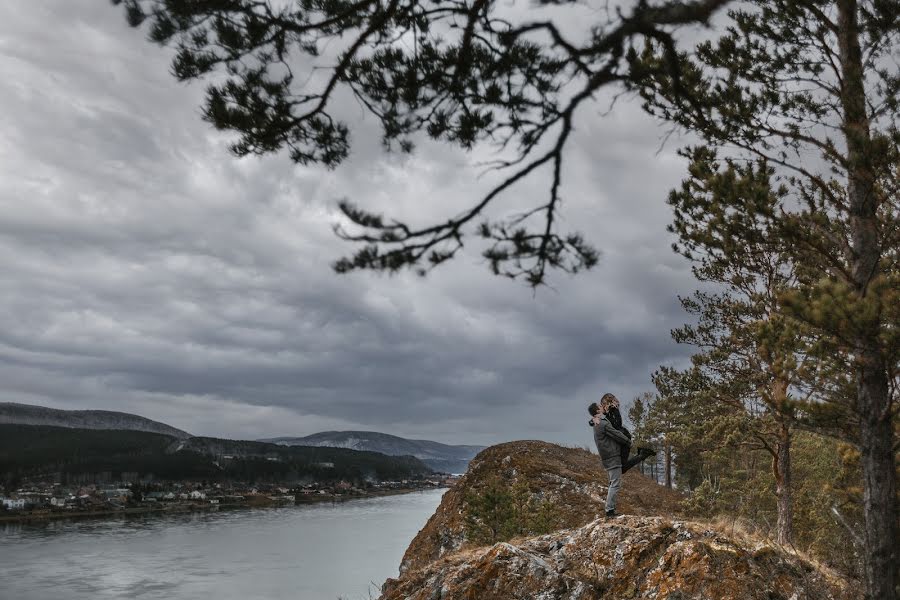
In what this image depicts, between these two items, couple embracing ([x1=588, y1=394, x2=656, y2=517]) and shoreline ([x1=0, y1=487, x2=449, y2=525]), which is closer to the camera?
couple embracing ([x1=588, y1=394, x2=656, y2=517])

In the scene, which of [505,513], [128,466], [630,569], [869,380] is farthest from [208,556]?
[128,466]

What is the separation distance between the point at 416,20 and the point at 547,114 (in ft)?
4.03

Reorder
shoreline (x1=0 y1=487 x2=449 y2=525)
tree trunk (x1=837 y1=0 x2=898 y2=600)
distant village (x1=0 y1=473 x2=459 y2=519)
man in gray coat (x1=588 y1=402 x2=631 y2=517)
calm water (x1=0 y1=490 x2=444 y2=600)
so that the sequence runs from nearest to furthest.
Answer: tree trunk (x1=837 y1=0 x2=898 y2=600)
man in gray coat (x1=588 y1=402 x2=631 y2=517)
calm water (x1=0 y1=490 x2=444 y2=600)
shoreline (x1=0 y1=487 x2=449 y2=525)
distant village (x1=0 y1=473 x2=459 y2=519)

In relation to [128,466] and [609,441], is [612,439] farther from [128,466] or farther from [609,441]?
[128,466]

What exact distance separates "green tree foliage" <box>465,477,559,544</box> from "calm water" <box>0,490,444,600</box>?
28.6m

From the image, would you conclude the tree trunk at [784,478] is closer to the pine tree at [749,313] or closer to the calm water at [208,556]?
the pine tree at [749,313]

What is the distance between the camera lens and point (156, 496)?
150 meters

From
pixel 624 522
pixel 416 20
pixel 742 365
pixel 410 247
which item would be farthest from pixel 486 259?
pixel 742 365

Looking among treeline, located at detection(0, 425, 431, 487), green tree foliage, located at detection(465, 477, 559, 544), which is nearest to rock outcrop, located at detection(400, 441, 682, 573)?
green tree foliage, located at detection(465, 477, 559, 544)

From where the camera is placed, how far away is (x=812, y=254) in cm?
729

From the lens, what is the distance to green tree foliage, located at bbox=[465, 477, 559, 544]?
13719 millimetres

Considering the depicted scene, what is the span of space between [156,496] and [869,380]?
170 m

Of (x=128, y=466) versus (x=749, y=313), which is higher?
(x=749, y=313)

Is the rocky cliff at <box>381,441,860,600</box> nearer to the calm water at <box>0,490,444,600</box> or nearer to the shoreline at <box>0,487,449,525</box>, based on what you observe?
the calm water at <box>0,490,444,600</box>
